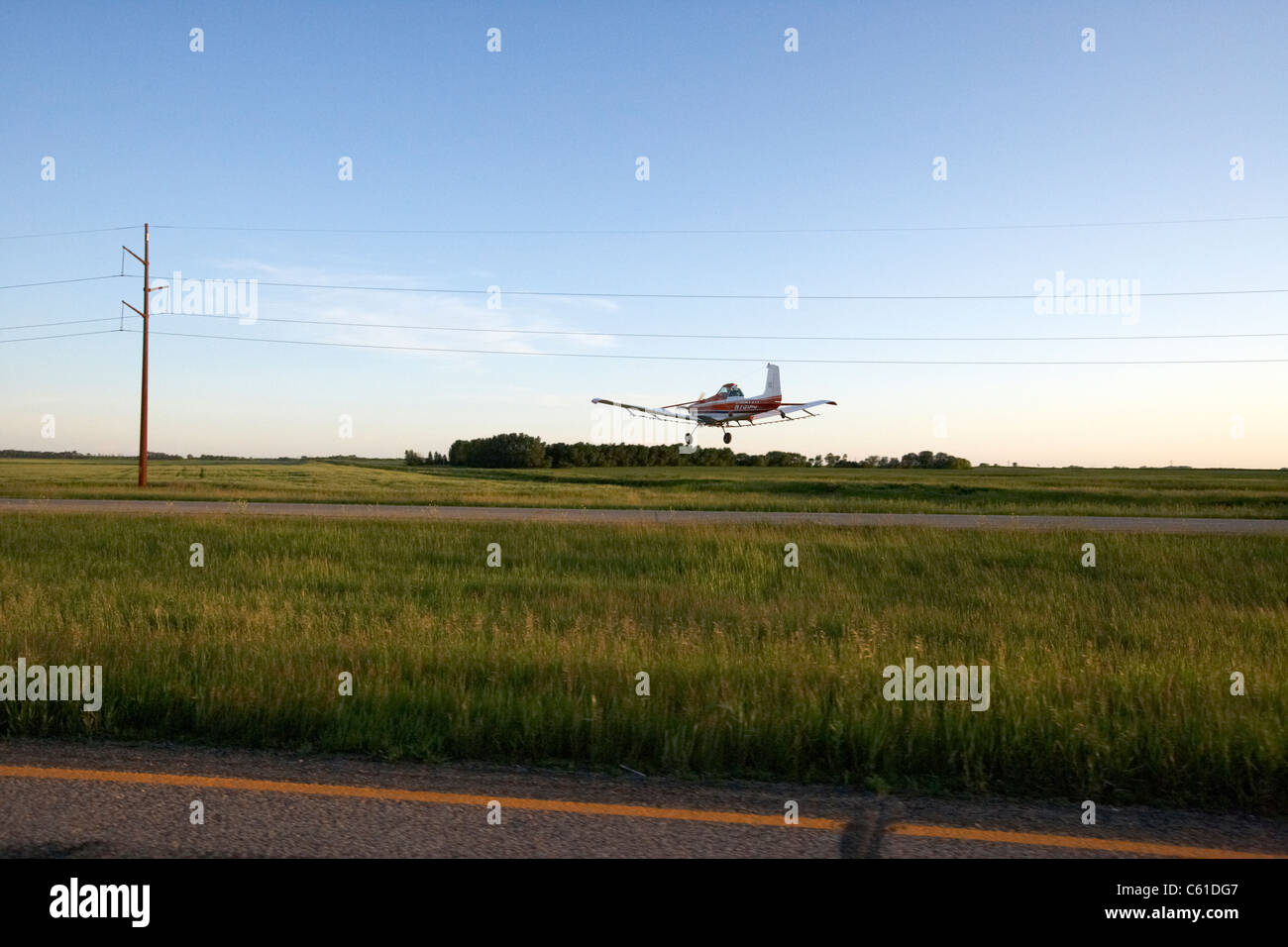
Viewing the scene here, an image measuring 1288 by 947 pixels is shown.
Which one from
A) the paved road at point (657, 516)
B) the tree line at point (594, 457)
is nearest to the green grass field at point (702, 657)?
the paved road at point (657, 516)

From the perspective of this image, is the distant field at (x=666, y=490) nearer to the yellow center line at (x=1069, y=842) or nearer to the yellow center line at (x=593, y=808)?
the yellow center line at (x=593, y=808)

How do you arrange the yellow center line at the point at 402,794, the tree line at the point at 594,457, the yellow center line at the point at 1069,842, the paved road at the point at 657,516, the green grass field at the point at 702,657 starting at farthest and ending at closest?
the tree line at the point at 594,457 < the paved road at the point at 657,516 < the green grass field at the point at 702,657 < the yellow center line at the point at 402,794 < the yellow center line at the point at 1069,842

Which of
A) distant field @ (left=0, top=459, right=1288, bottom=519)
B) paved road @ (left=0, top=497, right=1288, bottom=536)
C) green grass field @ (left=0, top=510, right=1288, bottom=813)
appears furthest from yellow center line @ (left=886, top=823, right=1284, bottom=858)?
distant field @ (left=0, top=459, right=1288, bottom=519)

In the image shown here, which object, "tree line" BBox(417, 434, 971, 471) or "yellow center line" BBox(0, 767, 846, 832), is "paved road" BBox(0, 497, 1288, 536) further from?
"tree line" BBox(417, 434, 971, 471)

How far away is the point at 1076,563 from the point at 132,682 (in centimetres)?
1639

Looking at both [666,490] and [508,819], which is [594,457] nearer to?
[666,490]

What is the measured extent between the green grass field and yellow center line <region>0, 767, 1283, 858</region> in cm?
85

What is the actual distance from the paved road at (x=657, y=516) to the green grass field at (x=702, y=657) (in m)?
5.63

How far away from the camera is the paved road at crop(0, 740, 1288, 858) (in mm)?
4609

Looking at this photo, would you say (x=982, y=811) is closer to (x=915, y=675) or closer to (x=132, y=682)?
(x=915, y=675)

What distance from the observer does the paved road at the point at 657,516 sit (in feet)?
78.0

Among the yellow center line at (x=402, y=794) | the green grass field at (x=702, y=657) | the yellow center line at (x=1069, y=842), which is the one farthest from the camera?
the green grass field at (x=702, y=657)

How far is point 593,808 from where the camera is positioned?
5.21 m
